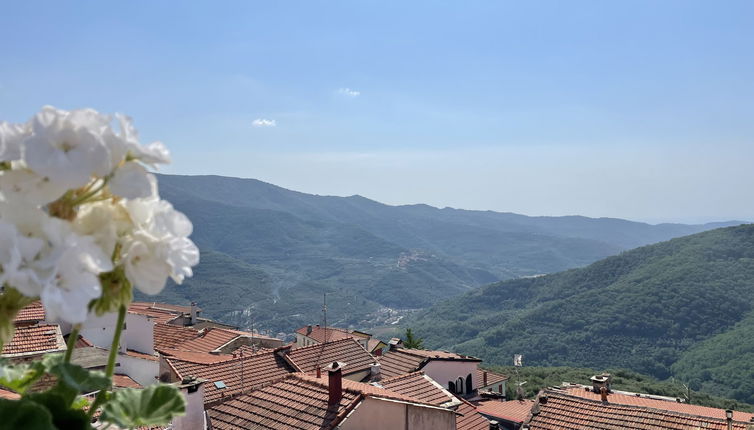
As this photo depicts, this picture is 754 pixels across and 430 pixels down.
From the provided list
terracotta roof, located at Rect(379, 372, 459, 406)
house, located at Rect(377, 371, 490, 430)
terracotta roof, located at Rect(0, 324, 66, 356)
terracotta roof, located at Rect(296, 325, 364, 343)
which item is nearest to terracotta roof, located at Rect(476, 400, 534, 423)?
terracotta roof, located at Rect(296, 325, 364, 343)

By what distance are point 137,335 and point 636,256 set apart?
510 ft

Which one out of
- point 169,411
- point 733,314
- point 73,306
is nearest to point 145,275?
point 73,306

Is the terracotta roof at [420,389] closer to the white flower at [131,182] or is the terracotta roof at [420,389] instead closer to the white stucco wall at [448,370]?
the white stucco wall at [448,370]

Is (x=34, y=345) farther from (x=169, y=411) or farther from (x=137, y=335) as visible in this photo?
(x=169, y=411)

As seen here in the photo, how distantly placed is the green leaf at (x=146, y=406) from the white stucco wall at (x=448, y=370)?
3000 cm

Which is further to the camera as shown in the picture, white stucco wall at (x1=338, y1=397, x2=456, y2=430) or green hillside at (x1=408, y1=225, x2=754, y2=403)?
green hillside at (x1=408, y1=225, x2=754, y2=403)

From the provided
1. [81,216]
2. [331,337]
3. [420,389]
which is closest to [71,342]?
[81,216]

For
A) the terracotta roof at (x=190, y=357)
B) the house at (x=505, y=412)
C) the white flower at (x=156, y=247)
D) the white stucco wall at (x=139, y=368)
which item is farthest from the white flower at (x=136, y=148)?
the house at (x=505, y=412)

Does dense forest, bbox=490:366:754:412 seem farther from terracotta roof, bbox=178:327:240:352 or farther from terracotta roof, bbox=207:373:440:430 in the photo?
terracotta roof, bbox=207:373:440:430

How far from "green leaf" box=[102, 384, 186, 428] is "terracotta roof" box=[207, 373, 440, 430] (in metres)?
11.9

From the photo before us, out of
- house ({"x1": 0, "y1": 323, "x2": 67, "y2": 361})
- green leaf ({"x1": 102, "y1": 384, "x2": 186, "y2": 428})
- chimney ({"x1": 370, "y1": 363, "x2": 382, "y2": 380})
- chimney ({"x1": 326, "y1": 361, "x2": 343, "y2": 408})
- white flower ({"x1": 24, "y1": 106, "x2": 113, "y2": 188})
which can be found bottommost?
chimney ({"x1": 370, "y1": 363, "x2": 382, "y2": 380})

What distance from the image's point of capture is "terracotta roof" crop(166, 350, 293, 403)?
18.2m

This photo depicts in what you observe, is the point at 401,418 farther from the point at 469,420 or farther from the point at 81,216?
the point at 81,216

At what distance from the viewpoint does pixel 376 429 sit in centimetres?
1305
